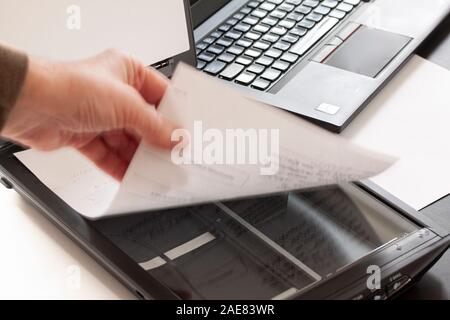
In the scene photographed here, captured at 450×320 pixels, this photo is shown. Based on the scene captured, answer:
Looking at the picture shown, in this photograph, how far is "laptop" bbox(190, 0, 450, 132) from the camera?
834 millimetres

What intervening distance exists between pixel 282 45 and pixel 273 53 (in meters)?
0.02

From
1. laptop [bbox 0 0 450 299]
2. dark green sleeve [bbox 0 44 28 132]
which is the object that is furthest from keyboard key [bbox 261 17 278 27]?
dark green sleeve [bbox 0 44 28 132]

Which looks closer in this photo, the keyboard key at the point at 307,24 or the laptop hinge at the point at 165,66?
the laptop hinge at the point at 165,66

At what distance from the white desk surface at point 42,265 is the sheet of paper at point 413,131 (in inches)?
12.8

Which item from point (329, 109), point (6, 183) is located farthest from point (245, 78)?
point (6, 183)

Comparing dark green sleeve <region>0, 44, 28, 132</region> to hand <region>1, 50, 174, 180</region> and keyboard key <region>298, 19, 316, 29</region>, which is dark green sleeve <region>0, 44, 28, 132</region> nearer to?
hand <region>1, 50, 174, 180</region>

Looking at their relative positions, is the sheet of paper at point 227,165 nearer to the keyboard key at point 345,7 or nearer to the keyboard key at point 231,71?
the keyboard key at point 231,71

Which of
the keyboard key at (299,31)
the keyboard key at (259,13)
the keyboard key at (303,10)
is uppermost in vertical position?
the keyboard key at (303,10)

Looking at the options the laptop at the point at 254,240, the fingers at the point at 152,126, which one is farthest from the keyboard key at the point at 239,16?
the fingers at the point at 152,126

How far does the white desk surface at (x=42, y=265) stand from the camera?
0.63m

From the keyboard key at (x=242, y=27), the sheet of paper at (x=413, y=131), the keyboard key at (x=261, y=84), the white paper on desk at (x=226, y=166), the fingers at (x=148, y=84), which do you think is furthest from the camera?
the keyboard key at (x=242, y=27)

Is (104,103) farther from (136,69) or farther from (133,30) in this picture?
(133,30)

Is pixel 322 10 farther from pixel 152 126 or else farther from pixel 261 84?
pixel 152 126
